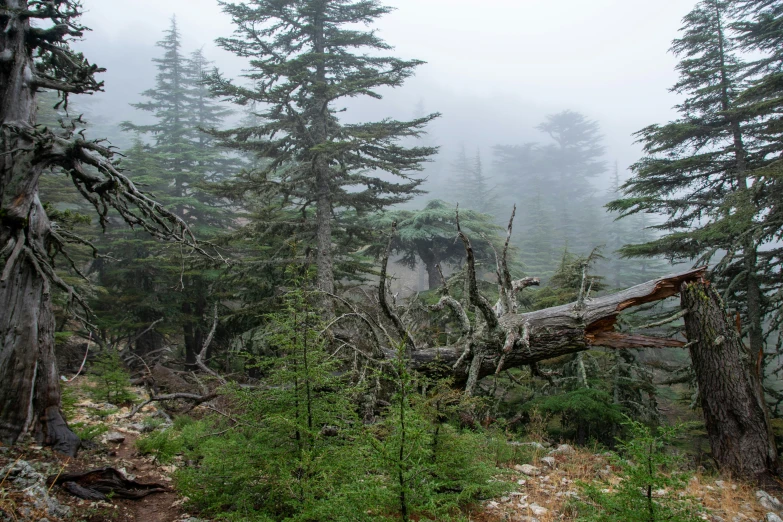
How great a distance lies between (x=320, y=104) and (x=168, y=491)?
11705mm

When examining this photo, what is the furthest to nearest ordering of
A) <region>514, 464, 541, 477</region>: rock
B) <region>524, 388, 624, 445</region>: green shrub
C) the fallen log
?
1. <region>524, 388, 624, 445</region>: green shrub
2. <region>514, 464, 541, 477</region>: rock
3. the fallen log

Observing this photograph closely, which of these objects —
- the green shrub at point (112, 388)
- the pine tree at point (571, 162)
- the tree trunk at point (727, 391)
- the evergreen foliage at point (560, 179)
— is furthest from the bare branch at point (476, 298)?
the pine tree at point (571, 162)

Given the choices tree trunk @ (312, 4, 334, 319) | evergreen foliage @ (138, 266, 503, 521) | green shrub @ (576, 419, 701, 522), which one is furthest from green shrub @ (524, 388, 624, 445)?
tree trunk @ (312, 4, 334, 319)

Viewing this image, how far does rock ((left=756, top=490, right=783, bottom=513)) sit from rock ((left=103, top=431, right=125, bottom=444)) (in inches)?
352

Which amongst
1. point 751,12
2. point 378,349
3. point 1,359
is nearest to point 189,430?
point 1,359

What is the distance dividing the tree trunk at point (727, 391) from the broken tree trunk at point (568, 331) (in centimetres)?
36

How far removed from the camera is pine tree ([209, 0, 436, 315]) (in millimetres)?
12312

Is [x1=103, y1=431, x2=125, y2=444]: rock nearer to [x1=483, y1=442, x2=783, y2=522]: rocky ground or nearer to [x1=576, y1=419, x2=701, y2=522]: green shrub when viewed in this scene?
[x1=483, y1=442, x2=783, y2=522]: rocky ground

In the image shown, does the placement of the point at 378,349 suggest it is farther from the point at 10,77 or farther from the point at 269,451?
the point at 10,77

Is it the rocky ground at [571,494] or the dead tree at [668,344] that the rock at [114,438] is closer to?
the dead tree at [668,344]

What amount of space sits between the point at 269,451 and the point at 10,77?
5947 millimetres

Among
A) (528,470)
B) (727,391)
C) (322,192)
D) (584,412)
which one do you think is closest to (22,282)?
(528,470)

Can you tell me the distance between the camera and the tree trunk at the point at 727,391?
583 centimetres

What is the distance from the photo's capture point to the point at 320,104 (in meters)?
13.1
